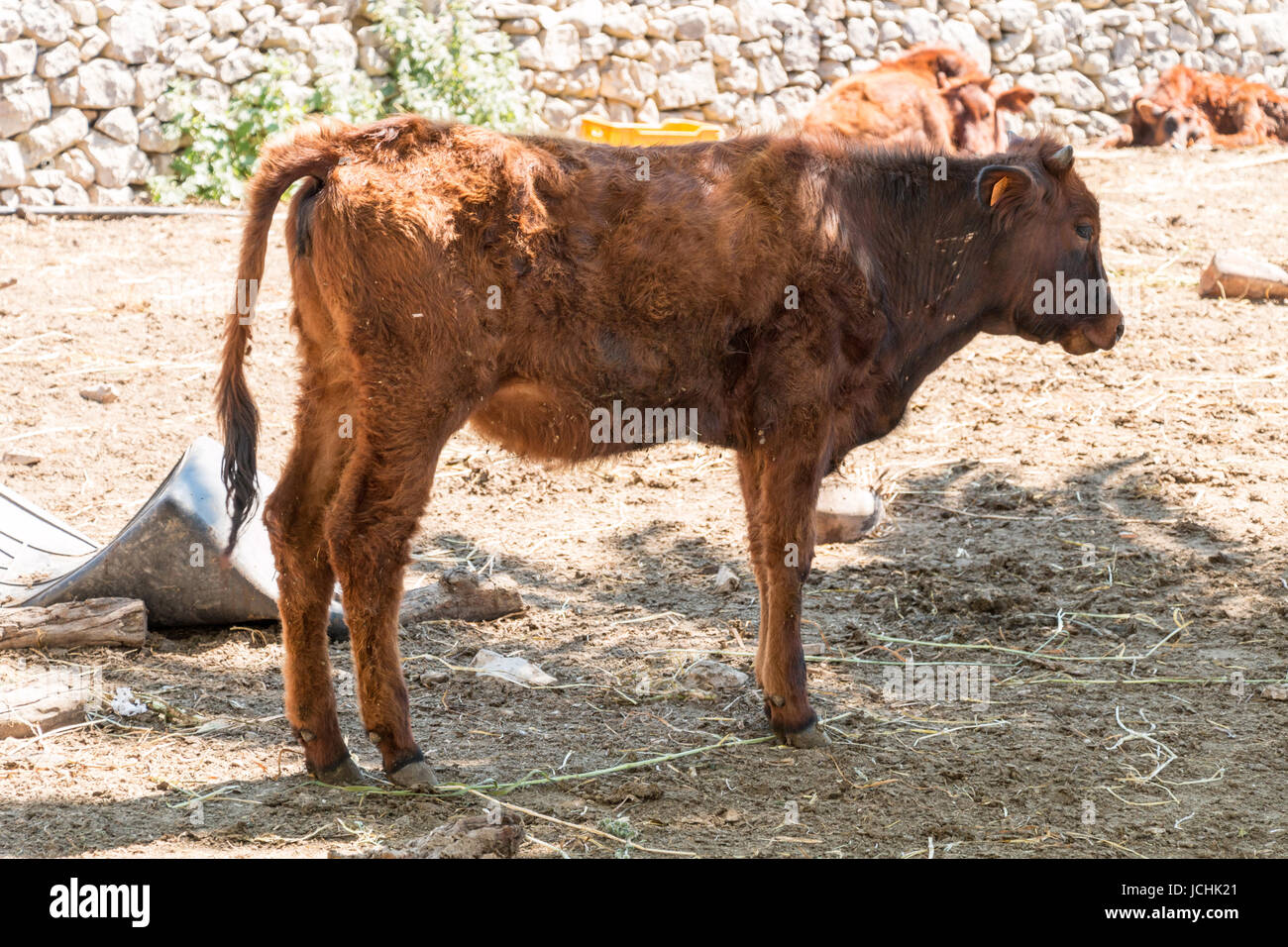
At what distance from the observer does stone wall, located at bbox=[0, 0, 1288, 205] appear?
11.5m

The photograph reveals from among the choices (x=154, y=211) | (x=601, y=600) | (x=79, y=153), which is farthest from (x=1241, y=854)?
(x=79, y=153)

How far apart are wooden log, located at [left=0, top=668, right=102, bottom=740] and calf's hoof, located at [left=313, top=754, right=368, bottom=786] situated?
3.09ft

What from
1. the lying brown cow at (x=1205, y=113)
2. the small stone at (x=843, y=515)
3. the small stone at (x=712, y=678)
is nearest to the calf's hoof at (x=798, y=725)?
the small stone at (x=712, y=678)

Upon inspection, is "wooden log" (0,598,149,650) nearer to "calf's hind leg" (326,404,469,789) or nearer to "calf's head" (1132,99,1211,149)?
"calf's hind leg" (326,404,469,789)

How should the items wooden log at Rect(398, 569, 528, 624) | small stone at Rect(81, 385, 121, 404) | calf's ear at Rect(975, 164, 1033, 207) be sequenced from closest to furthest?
calf's ear at Rect(975, 164, 1033, 207)
wooden log at Rect(398, 569, 528, 624)
small stone at Rect(81, 385, 121, 404)

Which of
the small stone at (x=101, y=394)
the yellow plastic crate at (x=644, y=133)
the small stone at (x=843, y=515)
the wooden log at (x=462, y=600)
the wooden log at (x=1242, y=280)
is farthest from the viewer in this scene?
the yellow plastic crate at (x=644, y=133)

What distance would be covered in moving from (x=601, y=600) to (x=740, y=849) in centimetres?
218

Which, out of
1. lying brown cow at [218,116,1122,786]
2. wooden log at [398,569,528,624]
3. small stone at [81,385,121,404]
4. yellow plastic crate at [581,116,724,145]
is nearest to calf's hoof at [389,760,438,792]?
lying brown cow at [218,116,1122,786]

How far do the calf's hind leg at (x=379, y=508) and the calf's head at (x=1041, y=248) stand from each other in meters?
2.18

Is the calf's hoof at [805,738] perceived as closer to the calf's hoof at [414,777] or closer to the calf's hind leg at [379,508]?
the calf's hoof at [414,777]

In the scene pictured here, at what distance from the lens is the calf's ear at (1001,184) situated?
185 inches

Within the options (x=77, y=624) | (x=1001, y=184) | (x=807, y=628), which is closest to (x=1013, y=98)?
(x=1001, y=184)

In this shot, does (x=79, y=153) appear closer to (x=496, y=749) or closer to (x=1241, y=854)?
(x=496, y=749)

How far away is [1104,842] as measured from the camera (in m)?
3.80
